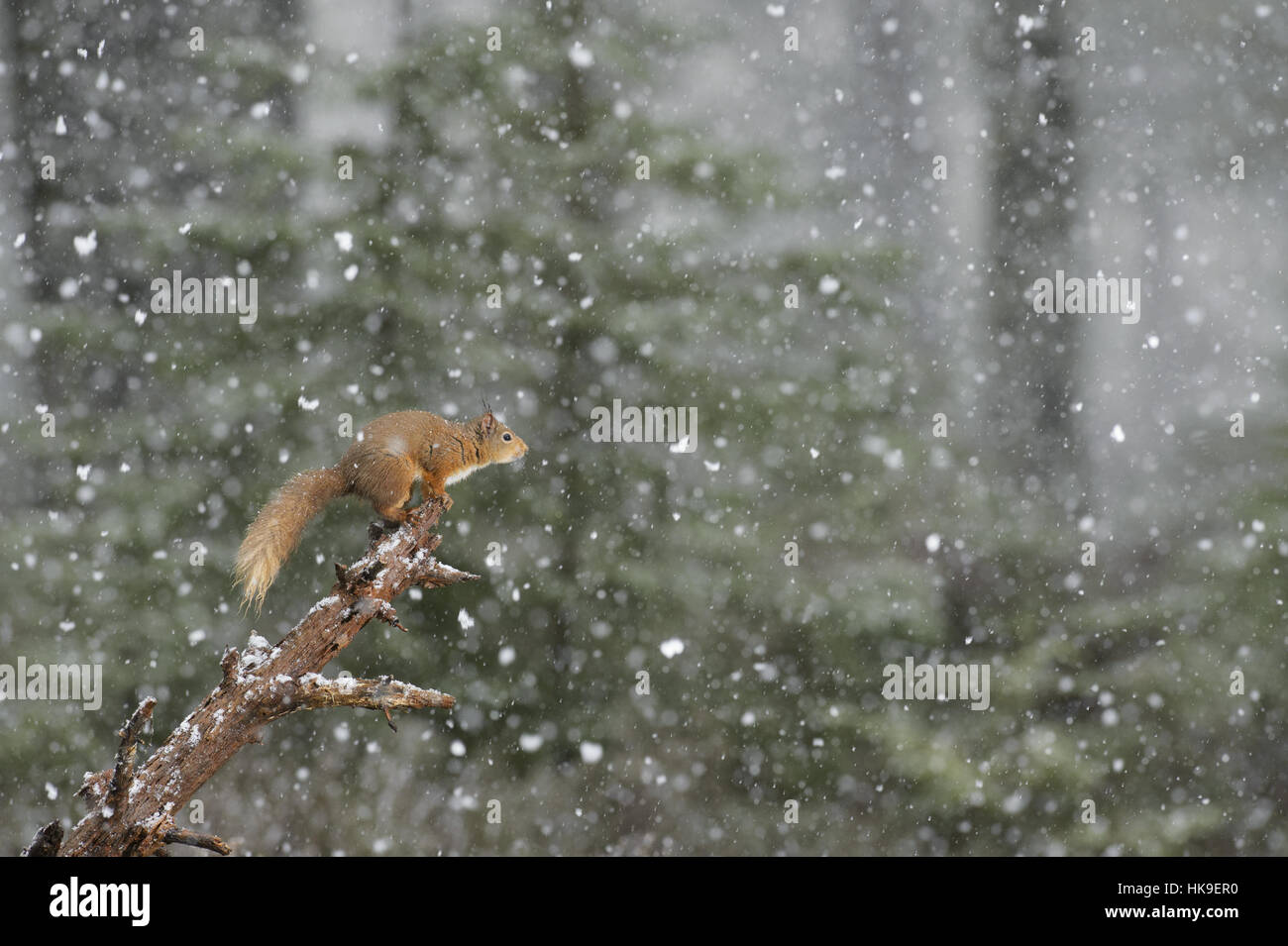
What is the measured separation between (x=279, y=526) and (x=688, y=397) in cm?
255

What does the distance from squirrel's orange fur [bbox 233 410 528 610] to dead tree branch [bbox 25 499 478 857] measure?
0.69ft

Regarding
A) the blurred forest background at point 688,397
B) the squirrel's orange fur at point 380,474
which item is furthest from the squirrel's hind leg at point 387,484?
the blurred forest background at point 688,397

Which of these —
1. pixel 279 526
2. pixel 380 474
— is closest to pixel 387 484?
pixel 380 474

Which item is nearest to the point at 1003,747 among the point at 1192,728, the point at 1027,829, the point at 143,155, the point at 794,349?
the point at 1027,829

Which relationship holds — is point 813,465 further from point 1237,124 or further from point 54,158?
point 54,158

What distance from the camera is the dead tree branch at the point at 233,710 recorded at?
171cm

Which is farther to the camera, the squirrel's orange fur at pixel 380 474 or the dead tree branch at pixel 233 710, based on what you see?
the squirrel's orange fur at pixel 380 474

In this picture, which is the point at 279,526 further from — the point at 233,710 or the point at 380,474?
the point at 233,710

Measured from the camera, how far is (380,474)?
7.57 ft

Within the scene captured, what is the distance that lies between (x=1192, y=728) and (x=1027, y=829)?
37.6 inches

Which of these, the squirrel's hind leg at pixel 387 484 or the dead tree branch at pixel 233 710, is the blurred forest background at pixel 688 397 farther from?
the dead tree branch at pixel 233 710

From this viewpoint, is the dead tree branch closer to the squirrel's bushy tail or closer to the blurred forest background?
the squirrel's bushy tail

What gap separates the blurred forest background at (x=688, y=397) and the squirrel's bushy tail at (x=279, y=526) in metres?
2.05

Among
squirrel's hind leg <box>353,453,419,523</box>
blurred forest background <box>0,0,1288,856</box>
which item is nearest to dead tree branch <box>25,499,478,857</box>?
squirrel's hind leg <box>353,453,419,523</box>
